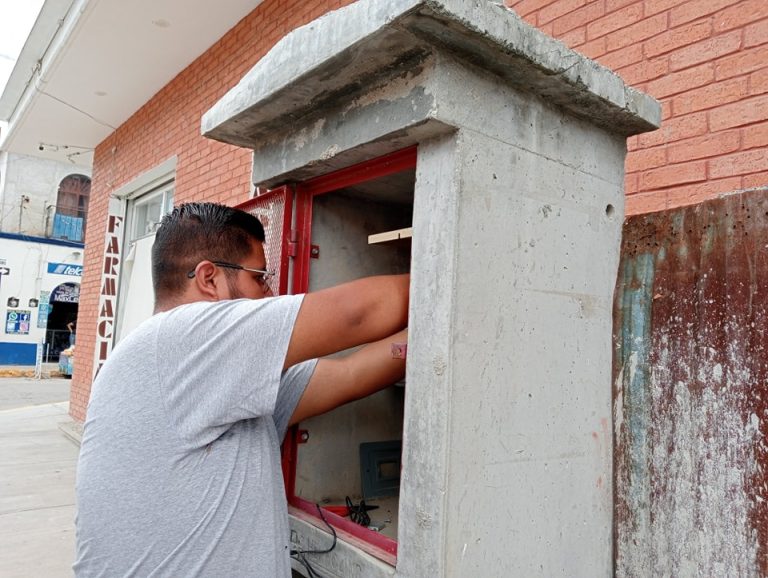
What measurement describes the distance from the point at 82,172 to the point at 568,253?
26.4m

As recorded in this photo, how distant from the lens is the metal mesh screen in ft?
6.83

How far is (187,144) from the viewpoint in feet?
19.6

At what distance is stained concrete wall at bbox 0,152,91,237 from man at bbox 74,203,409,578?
76.8ft

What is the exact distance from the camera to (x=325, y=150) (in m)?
1.80

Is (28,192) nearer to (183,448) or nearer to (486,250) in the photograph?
(183,448)

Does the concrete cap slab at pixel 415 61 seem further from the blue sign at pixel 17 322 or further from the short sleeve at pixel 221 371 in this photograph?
the blue sign at pixel 17 322

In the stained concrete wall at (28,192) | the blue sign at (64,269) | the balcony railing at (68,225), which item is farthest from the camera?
the balcony railing at (68,225)

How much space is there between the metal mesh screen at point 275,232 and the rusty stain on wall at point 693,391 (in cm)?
113

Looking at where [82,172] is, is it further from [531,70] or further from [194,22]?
[531,70]

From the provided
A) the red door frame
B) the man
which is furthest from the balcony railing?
the man

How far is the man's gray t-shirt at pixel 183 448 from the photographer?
1.45 meters

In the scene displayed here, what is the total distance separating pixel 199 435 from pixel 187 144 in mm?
5110

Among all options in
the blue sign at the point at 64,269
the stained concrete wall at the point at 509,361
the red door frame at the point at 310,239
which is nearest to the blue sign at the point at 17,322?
the blue sign at the point at 64,269

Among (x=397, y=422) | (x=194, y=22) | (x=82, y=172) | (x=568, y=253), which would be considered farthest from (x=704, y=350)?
(x=82, y=172)
